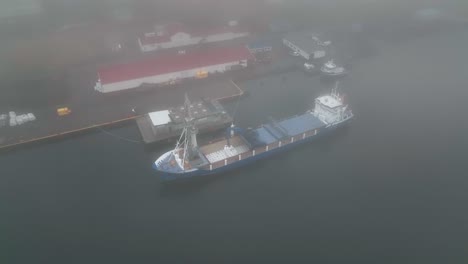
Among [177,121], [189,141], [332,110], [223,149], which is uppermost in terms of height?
[189,141]

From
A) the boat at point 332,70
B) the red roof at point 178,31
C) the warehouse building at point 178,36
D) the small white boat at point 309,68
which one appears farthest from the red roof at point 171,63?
the boat at point 332,70

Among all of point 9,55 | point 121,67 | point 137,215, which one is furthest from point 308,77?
point 9,55

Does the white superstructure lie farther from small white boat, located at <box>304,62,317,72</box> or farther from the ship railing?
small white boat, located at <box>304,62,317,72</box>

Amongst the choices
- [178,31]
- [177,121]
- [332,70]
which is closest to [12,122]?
[177,121]

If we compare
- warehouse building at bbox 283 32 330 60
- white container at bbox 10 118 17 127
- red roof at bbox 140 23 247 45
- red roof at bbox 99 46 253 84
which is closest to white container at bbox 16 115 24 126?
white container at bbox 10 118 17 127

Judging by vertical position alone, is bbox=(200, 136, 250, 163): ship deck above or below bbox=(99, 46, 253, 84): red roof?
below

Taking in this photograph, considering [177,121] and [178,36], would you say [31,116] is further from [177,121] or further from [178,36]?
[178,36]

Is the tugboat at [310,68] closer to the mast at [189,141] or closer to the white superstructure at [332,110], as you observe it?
the white superstructure at [332,110]
